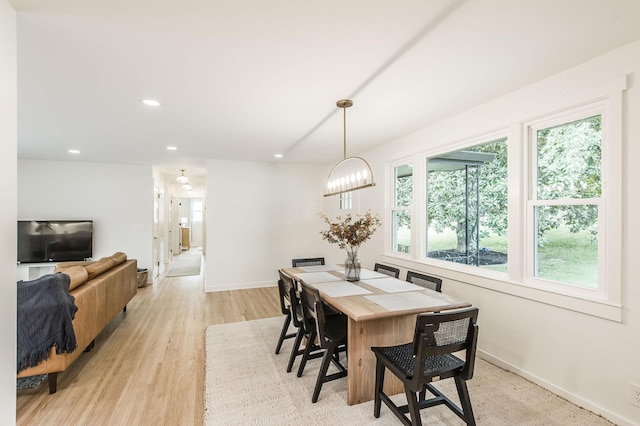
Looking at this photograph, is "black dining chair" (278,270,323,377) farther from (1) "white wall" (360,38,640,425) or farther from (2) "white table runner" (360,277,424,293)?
(1) "white wall" (360,38,640,425)

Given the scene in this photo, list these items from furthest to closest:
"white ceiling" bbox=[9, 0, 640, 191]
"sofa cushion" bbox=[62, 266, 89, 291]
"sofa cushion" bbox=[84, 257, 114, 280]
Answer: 1. "sofa cushion" bbox=[84, 257, 114, 280]
2. "sofa cushion" bbox=[62, 266, 89, 291]
3. "white ceiling" bbox=[9, 0, 640, 191]

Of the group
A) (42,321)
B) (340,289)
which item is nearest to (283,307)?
(340,289)

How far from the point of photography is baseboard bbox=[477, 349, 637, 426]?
1.98 meters

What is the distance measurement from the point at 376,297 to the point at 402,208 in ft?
6.81

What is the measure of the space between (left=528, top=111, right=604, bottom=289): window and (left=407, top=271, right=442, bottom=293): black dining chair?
0.75m

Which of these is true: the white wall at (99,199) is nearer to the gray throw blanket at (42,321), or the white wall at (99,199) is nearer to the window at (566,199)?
the gray throw blanket at (42,321)

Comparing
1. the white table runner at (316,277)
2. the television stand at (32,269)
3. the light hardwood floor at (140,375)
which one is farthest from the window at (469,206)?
the television stand at (32,269)

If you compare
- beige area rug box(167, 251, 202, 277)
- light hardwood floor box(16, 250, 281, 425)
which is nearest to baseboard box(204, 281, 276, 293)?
light hardwood floor box(16, 250, 281, 425)

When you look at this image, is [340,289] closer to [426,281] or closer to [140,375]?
[426,281]

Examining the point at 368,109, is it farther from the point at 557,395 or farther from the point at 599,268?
the point at 557,395

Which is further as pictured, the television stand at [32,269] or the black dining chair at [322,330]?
the television stand at [32,269]

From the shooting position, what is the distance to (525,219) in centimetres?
257

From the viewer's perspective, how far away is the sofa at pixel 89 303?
7.59 feet

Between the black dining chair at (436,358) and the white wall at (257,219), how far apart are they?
4.22 metres
